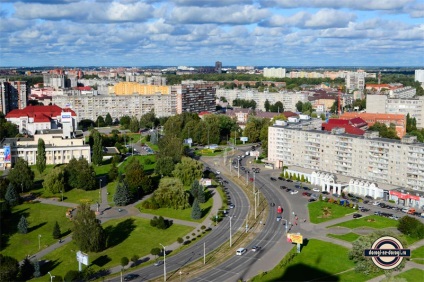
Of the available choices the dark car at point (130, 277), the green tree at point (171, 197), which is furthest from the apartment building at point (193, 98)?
the dark car at point (130, 277)

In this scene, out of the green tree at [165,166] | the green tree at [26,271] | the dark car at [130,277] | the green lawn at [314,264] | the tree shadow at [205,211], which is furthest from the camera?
the green tree at [165,166]

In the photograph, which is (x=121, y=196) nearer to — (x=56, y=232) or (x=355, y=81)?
(x=56, y=232)

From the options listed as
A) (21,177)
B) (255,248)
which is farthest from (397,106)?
(21,177)

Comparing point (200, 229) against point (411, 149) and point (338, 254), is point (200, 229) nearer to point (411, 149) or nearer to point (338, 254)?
point (338, 254)

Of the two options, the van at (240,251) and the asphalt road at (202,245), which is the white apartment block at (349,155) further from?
the van at (240,251)

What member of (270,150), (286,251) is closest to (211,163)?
(270,150)
